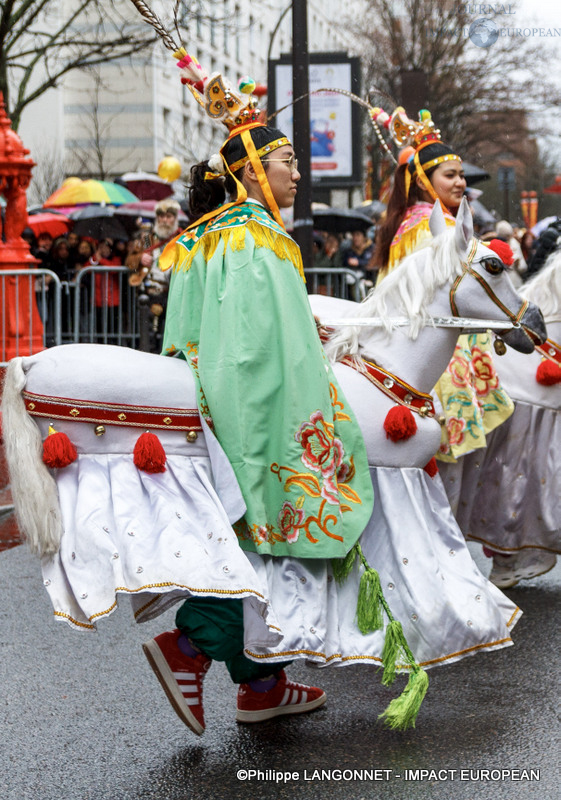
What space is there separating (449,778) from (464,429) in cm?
200

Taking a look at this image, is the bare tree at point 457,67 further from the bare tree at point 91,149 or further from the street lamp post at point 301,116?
the street lamp post at point 301,116

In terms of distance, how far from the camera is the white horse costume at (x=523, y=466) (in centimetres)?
543

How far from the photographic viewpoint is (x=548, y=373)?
5363mm

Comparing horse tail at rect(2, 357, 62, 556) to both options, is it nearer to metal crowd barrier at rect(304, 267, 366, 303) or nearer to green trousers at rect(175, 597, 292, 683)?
green trousers at rect(175, 597, 292, 683)

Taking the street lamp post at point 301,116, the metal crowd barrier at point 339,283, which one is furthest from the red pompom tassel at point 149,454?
the metal crowd barrier at point 339,283

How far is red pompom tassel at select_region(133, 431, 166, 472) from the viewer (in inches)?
135

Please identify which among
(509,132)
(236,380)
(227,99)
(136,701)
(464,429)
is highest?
(509,132)

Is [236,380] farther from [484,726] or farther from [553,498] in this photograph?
[553,498]

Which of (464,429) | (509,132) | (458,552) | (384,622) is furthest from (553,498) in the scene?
(509,132)

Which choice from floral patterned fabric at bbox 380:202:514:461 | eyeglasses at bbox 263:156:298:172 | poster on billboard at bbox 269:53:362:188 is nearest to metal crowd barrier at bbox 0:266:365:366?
poster on billboard at bbox 269:53:362:188

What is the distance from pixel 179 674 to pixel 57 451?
2.69ft

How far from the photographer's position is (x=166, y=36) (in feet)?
12.5

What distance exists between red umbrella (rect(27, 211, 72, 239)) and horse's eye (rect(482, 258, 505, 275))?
32.9ft

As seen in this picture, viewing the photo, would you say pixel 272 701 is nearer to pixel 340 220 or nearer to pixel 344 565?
pixel 344 565
